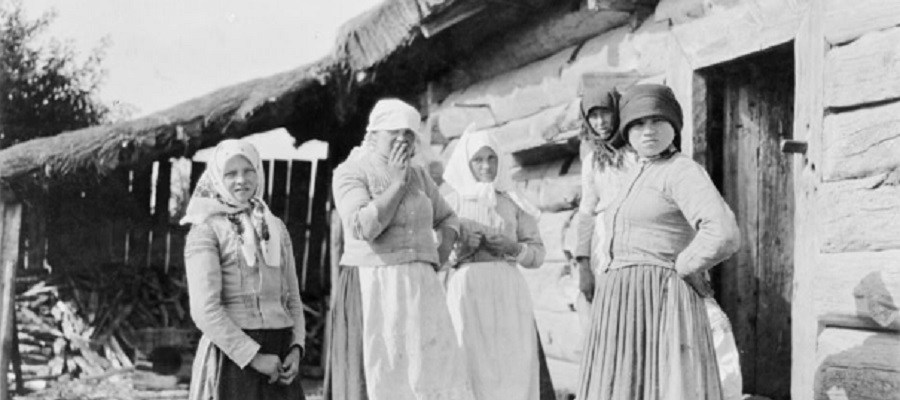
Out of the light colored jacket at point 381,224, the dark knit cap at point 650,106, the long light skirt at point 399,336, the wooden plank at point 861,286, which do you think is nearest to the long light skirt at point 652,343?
the dark knit cap at point 650,106

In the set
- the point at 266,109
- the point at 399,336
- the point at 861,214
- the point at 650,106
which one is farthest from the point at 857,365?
the point at 266,109

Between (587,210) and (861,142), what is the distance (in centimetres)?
147

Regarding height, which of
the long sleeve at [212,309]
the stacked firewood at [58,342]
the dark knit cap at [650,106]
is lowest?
the stacked firewood at [58,342]

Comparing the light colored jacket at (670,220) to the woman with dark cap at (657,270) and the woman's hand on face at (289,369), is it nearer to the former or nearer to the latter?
the woman with dark cap at (657,270)

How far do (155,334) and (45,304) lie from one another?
5.16ft

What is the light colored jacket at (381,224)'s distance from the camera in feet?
16.4

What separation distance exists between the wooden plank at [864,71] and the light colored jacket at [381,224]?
183 cm

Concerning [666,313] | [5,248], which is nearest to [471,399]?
[666,313]

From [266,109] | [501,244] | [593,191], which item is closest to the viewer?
[593,191]

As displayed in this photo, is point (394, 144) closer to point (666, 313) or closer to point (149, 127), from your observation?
point (666, 313)

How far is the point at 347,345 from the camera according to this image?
512cm

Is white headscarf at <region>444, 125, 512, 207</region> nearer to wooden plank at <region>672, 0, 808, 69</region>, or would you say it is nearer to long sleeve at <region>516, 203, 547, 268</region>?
long sleeve at <region>516, 203, 547, 268</region>

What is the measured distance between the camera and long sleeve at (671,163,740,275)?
3.87 m

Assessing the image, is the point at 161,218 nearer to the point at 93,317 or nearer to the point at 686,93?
the point at 93,317
